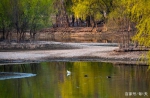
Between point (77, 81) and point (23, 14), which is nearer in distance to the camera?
point (77, 81)

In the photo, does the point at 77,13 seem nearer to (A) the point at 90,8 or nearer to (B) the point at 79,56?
(A) the point at 90,8

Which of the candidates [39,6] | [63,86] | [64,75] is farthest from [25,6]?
[63,86]

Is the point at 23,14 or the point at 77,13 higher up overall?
the point at 77,13

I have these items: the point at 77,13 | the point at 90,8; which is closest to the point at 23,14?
the point at 77,13

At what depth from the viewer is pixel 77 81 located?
77.4ft

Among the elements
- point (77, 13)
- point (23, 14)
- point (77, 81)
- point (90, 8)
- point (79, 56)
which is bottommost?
point (77, 81)

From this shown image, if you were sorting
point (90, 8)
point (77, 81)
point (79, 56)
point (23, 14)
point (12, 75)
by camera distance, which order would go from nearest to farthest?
point (77, 81)
point (12, 75)
point (79, 56)
point (23, 14)
point (90, 8)

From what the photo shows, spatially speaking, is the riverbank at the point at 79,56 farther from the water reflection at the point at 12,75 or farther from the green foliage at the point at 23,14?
the green foliage at the point at 23,14

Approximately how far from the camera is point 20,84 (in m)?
23.1

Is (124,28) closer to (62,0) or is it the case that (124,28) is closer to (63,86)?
(63,86)

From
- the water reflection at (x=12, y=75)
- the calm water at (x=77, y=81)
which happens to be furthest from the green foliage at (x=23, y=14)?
the water reflection at (x=12, y=75)

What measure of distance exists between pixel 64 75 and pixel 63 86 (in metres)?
4.03

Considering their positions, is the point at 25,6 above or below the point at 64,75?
above

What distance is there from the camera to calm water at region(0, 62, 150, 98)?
65.6 feet
